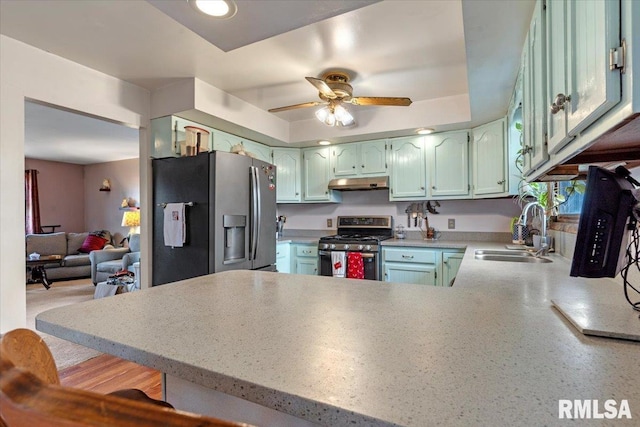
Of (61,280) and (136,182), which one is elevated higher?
(136,182)

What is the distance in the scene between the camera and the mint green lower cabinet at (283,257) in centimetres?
378

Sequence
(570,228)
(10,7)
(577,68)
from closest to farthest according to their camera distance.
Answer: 1. (577,68)
2. (10,7)
3. (570,228)

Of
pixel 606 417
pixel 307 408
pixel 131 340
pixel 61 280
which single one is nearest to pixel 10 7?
pixel 131 340

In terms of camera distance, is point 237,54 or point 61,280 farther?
point 61,280

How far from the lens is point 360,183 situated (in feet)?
12.3

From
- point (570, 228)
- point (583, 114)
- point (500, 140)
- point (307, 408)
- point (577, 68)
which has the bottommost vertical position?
point (307, 408)

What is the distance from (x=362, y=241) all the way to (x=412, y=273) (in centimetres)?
62

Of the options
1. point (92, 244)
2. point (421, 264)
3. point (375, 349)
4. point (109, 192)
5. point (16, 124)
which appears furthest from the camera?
point (109, 192)

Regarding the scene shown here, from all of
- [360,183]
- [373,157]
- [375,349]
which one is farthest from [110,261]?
[375,349]

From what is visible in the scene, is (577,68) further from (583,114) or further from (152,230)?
(152,230)

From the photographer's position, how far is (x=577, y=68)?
821mm

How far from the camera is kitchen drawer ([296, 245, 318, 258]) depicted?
3859 mm

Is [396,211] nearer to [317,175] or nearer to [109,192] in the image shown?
[317,175]

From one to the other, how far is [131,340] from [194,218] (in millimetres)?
2088
